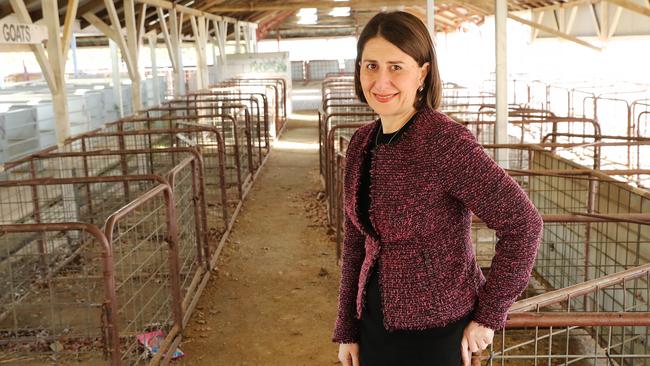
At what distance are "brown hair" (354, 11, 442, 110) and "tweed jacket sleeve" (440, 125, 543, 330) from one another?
0.63 feet

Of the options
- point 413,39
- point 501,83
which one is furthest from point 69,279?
point 501,83

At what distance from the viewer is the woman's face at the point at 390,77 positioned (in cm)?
186

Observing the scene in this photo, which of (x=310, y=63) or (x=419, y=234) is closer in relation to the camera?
(x=419, y=234)

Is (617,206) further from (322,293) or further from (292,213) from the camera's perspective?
(292,213)

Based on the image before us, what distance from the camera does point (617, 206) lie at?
5.05 m

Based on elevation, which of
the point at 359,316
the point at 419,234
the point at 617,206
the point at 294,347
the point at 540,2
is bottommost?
the point at 294,347

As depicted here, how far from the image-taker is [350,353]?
2182 millimetres

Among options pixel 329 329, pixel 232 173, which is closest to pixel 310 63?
pixel 232 173

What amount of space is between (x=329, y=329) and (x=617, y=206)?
2.40 meters

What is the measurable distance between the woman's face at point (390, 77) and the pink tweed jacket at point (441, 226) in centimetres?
7

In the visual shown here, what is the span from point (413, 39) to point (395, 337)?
0.85 metres

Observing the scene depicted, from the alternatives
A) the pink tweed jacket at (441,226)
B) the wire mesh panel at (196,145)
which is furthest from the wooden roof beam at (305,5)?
the pink tweed jacket at (441,226)

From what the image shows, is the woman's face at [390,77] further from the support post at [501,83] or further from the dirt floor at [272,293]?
the support post at [501,83]

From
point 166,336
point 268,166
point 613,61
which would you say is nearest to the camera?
point 166,336
